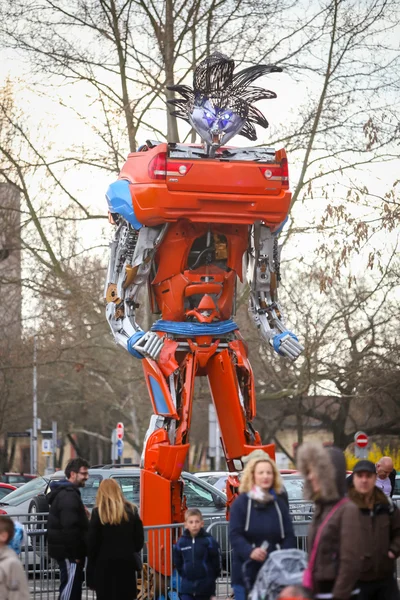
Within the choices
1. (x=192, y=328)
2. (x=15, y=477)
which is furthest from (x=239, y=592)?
(x=15, y=477)

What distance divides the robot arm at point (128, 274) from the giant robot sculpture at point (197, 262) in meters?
0.01

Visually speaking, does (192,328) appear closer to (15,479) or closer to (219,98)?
(219,98)

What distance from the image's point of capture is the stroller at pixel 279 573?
291 inches

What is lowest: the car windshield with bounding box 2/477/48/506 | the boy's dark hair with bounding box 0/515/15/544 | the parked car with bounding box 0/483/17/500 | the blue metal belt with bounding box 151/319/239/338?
the boy's dark hair with bounding box 0/515/15/544

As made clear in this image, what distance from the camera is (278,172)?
1205 cm

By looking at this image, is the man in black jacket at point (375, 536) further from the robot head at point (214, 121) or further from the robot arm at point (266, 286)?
the robot head at point (214, 121)

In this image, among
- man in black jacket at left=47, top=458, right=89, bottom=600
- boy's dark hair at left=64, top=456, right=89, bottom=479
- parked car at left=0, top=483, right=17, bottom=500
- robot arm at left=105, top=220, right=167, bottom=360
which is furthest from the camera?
parked car at left=0, top=483, right=17, bottom=500

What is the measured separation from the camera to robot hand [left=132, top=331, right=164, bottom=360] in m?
11.8

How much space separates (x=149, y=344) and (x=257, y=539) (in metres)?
3.97

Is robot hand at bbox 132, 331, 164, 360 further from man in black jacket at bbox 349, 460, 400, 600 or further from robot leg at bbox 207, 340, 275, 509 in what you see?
man in black jacket at bbox 349, 460, 400, 600

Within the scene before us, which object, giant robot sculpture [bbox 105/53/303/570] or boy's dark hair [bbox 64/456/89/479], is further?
giant robot sculpture [bbox 105/53/303/570]

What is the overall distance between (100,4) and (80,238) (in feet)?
17.4

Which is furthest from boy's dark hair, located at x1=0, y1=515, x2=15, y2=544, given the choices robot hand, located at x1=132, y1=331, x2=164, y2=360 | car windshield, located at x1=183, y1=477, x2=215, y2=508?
car windshield, located at x1=183, y1=477, x2=215, y2=508

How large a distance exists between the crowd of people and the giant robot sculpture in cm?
194
